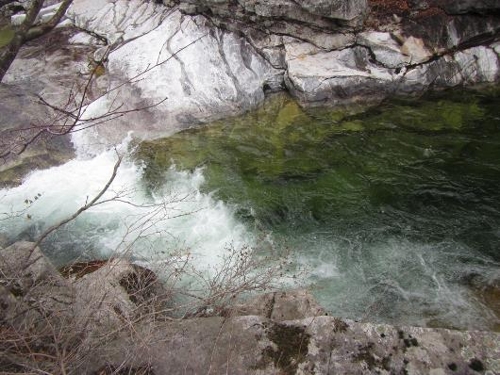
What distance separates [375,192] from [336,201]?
764 mm

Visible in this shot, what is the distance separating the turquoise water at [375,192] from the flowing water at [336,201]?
2 centimetres

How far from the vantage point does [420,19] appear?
10.1m

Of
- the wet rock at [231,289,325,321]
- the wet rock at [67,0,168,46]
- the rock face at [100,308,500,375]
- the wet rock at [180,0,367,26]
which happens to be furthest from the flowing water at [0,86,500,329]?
the wet rock at [67,0,168,46]

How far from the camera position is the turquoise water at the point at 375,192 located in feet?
19.0

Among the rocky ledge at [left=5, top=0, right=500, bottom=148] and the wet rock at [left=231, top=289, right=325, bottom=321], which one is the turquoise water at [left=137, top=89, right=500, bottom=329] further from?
the wet rock at [left=231, top=289, right=325, bottom=321]

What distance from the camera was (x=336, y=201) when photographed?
749 cm

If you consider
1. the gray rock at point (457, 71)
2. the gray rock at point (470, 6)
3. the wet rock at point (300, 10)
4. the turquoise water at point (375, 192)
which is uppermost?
the wet rock at point (300, 10)

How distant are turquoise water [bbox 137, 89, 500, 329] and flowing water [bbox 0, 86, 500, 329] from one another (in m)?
0.02

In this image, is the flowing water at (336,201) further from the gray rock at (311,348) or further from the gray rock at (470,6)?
the gray rock at (470,6)

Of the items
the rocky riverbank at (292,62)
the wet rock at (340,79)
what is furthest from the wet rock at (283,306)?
the wet rock at (340,79)

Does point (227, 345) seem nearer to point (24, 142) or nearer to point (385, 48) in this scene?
point (24, 142)

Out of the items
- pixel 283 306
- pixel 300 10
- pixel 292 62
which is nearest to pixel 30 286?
pixel 283 306

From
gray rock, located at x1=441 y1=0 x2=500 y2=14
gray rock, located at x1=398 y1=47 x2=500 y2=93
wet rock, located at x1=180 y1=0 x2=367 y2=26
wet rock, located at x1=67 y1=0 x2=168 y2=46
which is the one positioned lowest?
gray rock, located at x1=398 y1=47 x2=500 y2=93

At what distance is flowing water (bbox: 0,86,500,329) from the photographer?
590 centimetres
